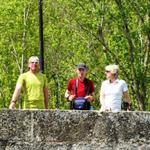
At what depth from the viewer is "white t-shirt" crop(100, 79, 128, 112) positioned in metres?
9.38

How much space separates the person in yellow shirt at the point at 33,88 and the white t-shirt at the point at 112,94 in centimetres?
82

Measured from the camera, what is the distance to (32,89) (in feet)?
31.0

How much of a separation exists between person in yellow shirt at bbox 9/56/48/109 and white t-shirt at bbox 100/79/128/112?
825 millimetres

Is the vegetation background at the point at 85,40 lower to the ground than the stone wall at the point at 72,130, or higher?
higher

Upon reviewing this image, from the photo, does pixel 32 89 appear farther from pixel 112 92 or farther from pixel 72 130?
pixel 72 130

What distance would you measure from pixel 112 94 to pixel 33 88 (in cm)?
107

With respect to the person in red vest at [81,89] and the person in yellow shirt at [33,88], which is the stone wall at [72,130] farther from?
the person in red vest at [81,89]

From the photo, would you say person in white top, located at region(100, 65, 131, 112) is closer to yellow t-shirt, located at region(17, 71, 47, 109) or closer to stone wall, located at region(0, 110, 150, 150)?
yellow t-shirt, located at region(17, 71, 47, 109)

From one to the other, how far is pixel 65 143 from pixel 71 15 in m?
19.1

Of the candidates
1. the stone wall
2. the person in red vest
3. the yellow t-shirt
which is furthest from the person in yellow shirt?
the stone wall

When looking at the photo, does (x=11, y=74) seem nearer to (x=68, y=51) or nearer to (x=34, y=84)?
(x=68, y=51)

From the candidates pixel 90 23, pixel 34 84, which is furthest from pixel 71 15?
pixel 34 84

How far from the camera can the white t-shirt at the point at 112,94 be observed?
9383mm

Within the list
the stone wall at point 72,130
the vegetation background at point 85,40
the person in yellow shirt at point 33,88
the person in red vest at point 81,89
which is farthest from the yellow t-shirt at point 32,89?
the vegetation background at point 85,40
